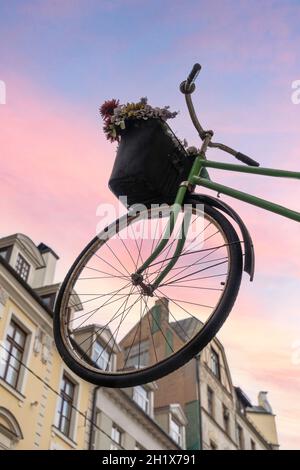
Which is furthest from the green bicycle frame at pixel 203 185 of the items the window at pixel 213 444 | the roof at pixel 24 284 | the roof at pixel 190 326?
the window at pixel 213 444

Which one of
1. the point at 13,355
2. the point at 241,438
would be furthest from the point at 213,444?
the point at 13,355

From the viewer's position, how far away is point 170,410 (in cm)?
2427

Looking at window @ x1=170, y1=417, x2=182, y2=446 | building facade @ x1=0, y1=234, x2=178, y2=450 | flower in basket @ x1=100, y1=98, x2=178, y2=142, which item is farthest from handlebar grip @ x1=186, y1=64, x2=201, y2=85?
window @ x1=170, y1=417, x2=182, y2=446

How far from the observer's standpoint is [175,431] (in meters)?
24.4

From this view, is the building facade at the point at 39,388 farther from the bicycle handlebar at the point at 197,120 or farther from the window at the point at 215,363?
the bicycle handlebar at the point at 197,120

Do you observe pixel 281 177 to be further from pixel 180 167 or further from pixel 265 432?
pixel 265 432

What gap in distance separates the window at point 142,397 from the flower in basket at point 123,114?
1918 cm

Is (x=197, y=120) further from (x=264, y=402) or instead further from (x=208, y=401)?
(x=264, y=402)

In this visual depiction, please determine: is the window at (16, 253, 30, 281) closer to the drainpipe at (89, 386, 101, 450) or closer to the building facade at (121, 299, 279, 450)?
the drainpipe at (89, 386, 101, 450)

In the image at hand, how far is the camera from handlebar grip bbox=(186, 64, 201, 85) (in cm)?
368

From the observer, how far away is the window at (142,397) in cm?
2192

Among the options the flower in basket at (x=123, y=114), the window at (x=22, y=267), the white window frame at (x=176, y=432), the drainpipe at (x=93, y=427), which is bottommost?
the flower in basket at (x=123, y=114)

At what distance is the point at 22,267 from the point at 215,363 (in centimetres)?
1576
